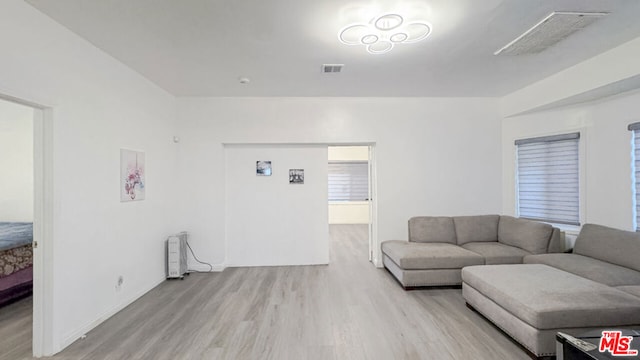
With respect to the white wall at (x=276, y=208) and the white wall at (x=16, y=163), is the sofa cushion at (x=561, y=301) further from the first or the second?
the white wall at (x=16, y=163)

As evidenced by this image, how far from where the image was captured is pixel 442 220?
15.4 ft

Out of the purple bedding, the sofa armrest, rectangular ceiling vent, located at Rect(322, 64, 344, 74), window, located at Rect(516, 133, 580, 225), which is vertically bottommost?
the purple bedding

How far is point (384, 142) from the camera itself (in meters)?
4.95

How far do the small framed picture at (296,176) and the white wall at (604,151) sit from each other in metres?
3.84

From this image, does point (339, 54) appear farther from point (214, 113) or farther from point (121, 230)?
point (121, 230)

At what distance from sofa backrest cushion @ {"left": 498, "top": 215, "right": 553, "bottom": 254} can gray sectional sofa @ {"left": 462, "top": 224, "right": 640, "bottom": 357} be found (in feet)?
0.88

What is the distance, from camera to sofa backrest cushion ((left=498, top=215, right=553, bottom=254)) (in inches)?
155

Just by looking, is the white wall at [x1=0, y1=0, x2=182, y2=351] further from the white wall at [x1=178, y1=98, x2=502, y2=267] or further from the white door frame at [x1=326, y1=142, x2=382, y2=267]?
the white door frame at [x1=326, y1=142, x2=382, y2=267]

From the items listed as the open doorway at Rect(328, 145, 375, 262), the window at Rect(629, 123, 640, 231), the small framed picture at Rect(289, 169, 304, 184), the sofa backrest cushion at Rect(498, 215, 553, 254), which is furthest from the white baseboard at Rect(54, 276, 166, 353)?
the open doorway at Rect(328, 145, 375, 262)

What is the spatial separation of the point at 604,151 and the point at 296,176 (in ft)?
14.2

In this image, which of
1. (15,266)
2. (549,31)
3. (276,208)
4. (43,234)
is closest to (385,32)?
(549,31)

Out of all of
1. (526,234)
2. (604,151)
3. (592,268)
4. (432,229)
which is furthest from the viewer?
(432,229)

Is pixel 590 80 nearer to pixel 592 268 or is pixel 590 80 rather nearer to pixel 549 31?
pixel 549 31

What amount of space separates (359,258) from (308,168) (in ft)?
6.32
